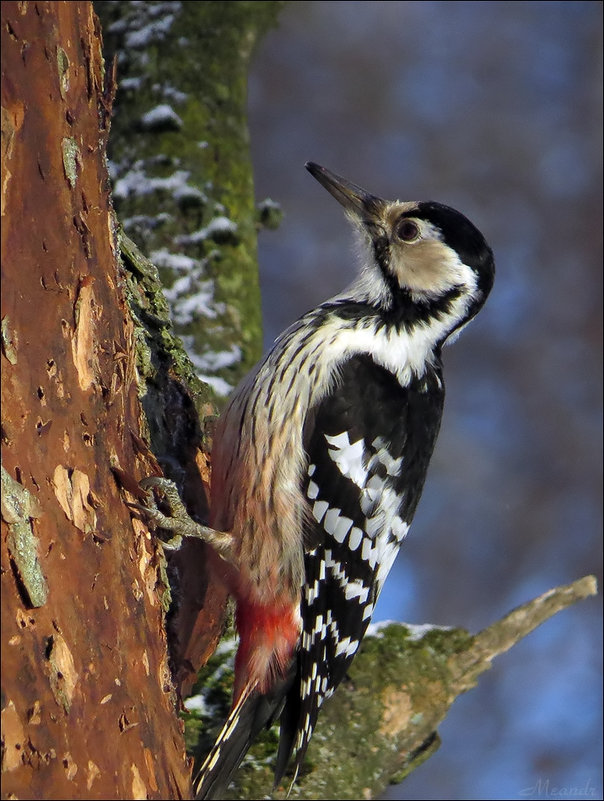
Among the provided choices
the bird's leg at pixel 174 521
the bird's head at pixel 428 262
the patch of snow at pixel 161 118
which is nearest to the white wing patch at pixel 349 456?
the bird's leg at pixel 174 521

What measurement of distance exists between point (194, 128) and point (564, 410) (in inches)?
177


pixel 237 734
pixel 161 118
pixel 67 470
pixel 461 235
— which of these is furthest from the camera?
pixel 161 118

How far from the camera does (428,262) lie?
359 cm

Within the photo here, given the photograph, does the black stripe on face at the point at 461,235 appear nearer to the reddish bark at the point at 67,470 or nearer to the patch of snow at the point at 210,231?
the patch of snow at the point at 210,231

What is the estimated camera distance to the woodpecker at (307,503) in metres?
3.08

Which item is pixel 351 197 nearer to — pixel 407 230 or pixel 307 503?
pixel 407 230

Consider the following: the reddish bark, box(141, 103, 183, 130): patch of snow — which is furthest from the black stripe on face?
the reddish bark

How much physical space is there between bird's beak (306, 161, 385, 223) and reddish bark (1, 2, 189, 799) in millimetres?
1488

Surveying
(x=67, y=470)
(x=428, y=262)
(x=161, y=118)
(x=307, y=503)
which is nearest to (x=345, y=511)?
(x=307, y=503)

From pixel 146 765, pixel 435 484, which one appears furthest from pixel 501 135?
pixel 146 765

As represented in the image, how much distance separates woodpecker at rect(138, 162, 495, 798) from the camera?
10.1 ft

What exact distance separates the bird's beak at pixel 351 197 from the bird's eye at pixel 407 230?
0.35 ft

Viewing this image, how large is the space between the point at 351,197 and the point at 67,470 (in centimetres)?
204

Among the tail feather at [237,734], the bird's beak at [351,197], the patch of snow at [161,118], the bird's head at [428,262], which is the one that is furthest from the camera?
the patch of snow at [161,118]
